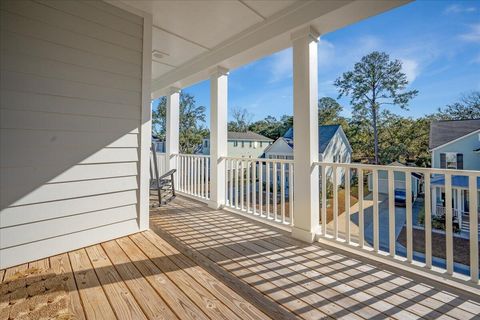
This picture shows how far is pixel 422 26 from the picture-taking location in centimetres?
321

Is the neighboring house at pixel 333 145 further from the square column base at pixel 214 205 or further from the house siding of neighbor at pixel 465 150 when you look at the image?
the square column base at pixel 214 205

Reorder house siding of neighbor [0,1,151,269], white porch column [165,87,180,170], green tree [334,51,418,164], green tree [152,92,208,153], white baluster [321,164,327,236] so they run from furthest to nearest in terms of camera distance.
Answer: green tree [152,92,208,153] < white porch column [165,87,180,170] < green tree [334,51,418,164] < white baluster [321,164,327,236] < house siding of neighbor [0,1,151,269]

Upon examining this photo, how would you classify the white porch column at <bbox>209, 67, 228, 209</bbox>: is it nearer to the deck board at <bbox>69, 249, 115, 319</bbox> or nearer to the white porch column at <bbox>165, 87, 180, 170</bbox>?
the white porch column at <bbox>165, 87, 180, 170</bbox>

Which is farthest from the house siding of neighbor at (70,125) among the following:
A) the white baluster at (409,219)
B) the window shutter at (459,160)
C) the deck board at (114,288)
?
the window shutter at (459,160)

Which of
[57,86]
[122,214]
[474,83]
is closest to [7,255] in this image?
[122,214]

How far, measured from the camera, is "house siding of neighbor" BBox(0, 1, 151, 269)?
6.30 ft

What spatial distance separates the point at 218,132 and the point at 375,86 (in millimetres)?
2619

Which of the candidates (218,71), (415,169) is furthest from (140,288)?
(218,71)

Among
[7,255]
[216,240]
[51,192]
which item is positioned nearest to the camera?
[7,255]

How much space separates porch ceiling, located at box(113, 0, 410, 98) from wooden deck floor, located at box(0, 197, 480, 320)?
2450 mm

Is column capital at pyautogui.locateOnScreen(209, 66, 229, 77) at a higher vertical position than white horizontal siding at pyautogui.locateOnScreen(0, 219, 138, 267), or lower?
higher

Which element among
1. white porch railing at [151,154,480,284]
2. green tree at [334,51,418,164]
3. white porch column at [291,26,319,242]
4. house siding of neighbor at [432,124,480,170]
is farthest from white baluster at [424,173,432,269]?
green tree at [334,51,418,164]

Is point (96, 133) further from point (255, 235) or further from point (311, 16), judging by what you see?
point (311, 16)

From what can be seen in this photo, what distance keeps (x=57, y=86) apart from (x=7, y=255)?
5.06 feet
